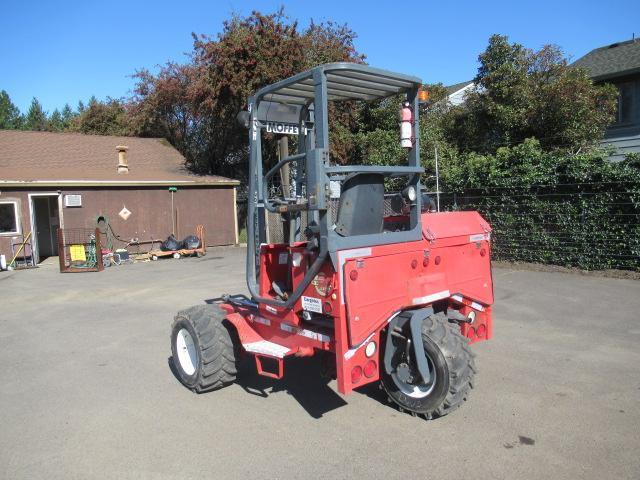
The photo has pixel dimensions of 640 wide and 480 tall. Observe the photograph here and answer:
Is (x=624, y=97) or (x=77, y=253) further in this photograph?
(x=624, y=97)

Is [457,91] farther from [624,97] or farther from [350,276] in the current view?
[350,276]

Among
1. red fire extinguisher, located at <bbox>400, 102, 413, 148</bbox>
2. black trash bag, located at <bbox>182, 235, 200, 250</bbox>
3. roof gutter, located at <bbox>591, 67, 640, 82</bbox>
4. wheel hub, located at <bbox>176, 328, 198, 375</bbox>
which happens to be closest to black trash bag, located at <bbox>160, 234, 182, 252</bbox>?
black trash bag, located at <bbox>182, 235, 200, 250</bbox>

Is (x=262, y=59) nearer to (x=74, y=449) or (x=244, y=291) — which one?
(x=244, y=291)

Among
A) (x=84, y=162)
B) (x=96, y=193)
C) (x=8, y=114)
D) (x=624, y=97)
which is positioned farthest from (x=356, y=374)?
(x=8, y=114)

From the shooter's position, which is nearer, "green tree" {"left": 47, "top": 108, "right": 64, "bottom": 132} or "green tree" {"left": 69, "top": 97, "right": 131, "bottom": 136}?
"green tree" {"left": 69, "top": 97, "right": 131, "bottom": 136}

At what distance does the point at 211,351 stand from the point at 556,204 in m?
8.82

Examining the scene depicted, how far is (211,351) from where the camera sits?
4812mm

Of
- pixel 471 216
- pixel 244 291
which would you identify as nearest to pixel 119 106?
pixel 244 291

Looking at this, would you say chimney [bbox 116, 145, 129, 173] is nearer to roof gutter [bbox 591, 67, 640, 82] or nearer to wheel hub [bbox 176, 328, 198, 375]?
wheel hub [bbox 176, 328, 198, 375]

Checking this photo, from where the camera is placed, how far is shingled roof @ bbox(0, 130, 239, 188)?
17.3 metres

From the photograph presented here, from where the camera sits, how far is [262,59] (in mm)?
19172

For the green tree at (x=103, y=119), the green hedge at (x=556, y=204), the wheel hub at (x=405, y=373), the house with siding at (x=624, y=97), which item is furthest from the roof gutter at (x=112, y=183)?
the green tree at (x=103, y=119)

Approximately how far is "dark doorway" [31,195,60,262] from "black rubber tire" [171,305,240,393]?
15877mm

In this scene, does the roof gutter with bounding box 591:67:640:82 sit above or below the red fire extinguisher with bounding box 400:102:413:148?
above
